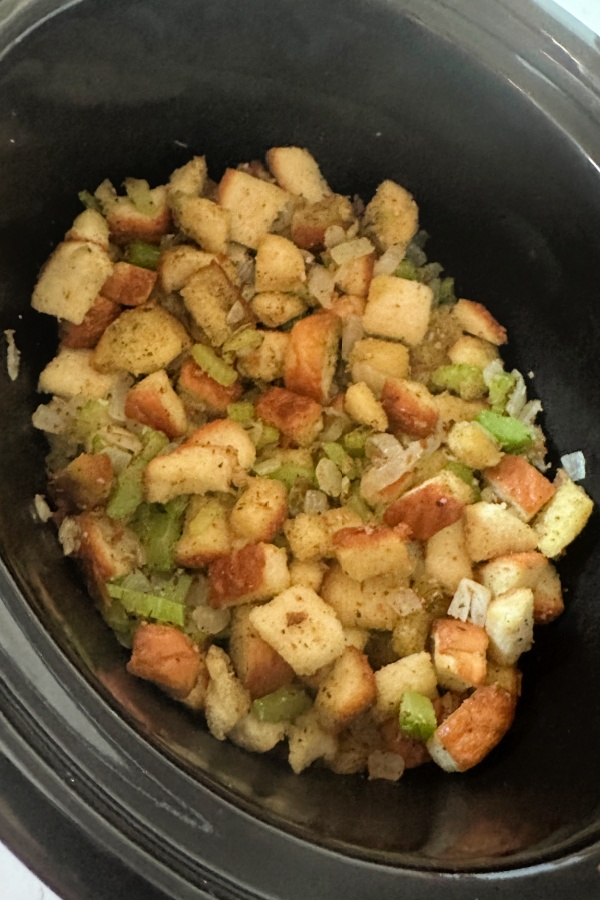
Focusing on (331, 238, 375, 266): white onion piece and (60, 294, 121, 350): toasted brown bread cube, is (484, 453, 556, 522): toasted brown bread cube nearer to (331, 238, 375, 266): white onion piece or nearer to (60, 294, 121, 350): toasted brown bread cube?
(331, 238, 375, 266): white onion piece

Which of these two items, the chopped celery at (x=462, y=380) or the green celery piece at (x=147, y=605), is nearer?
the green celery piece at (x=147, y=605)

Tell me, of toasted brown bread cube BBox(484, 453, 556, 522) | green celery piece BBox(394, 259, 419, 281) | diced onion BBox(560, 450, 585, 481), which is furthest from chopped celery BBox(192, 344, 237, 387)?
diced onion BBox(560, 450, 585, 481)

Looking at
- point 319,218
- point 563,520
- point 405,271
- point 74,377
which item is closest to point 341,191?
point 319,218

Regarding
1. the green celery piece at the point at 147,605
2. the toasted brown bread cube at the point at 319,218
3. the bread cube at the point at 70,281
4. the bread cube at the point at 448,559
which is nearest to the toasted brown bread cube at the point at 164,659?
the green celery piece at the point at 147,605

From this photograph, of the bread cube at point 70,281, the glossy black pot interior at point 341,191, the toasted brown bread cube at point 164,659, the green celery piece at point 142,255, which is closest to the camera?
the glossy black pot interior at point 341,191

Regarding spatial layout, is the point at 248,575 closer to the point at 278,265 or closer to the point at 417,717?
the point at 417,717

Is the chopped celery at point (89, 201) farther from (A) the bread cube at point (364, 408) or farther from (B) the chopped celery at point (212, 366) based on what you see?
(A) the bread cube at point (364, 408)
